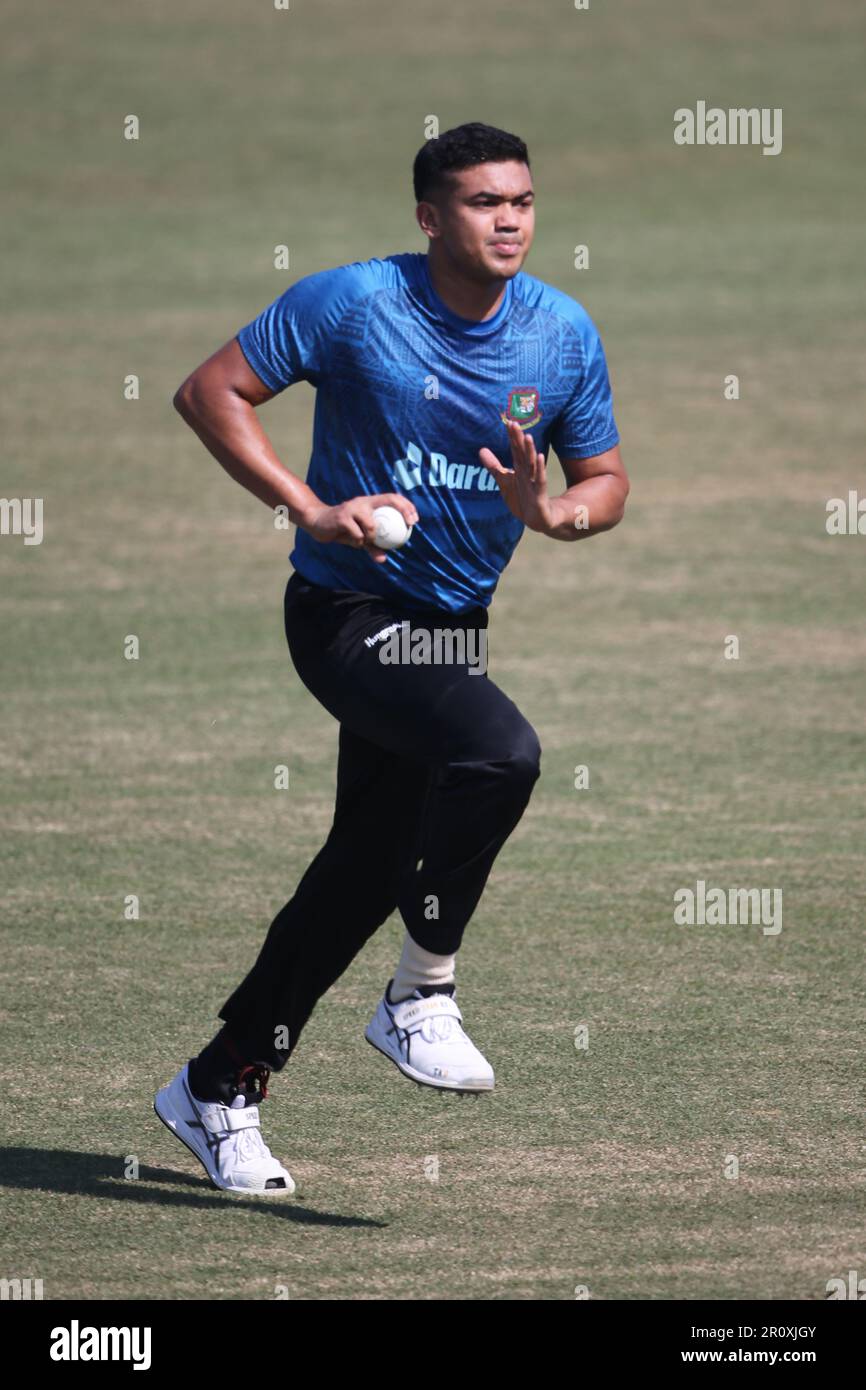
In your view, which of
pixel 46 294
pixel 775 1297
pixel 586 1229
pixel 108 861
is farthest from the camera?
pixel 46 294

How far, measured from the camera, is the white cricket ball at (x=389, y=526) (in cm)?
473

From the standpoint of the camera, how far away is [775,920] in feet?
23.8

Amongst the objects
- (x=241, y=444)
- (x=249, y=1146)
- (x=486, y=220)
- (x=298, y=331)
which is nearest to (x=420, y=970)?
(x=249, y=1146)

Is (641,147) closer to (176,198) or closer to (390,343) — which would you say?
(176,198)

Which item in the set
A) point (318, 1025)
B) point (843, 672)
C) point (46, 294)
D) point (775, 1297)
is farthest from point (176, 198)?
point (775, 1297)

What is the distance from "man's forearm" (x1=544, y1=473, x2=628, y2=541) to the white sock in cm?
101

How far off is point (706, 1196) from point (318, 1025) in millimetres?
1635

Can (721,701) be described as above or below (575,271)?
below

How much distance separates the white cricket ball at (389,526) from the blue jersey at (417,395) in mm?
356

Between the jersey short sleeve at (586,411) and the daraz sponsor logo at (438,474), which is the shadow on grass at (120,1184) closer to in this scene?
the daraz sponsor logo at (438,474)

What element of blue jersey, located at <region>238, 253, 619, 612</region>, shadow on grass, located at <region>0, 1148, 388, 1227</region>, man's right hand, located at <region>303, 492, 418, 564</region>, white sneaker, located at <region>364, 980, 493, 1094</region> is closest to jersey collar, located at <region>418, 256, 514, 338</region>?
blue jersey, located at <region>238, 253, 619, 612</region>

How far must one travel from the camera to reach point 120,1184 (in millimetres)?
5188

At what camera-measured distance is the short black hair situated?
501cm

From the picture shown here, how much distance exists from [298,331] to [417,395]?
307 millimetres
